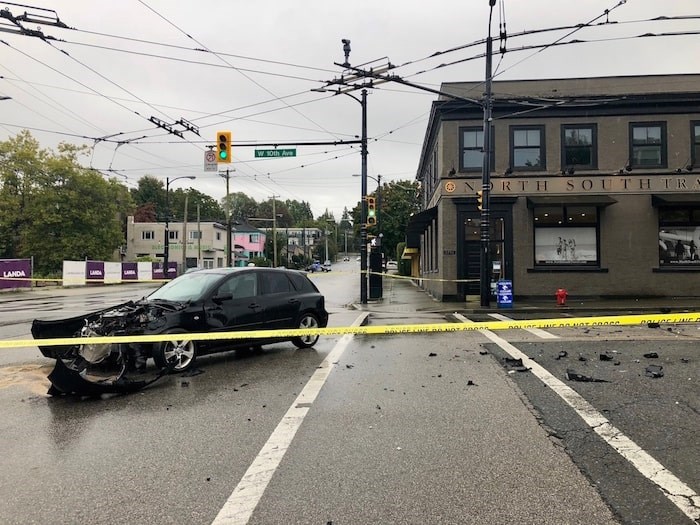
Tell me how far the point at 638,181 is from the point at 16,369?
20690 millimetres

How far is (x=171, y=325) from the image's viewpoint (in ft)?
24.4

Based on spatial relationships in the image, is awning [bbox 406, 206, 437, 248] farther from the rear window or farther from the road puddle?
the road puddle

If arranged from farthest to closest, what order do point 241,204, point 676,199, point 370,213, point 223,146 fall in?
point 241,204 → point 370,213 → point 676,199 → point 223,146

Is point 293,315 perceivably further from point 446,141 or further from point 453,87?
point 453,87

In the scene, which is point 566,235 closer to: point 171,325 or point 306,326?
point 306,326

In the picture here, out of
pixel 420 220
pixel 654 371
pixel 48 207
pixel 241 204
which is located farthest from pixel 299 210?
pixel 654 371

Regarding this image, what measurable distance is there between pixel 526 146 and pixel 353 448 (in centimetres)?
1852

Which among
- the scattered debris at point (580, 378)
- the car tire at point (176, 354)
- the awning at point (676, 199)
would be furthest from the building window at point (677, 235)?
the car tire at point (176, 354)

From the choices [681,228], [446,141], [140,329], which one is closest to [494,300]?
[446,141]

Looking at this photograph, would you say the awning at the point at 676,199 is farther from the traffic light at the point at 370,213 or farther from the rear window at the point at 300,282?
the rear window at the point at 300,282

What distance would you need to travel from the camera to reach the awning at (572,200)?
19.9 m

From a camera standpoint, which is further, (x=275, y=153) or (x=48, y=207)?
(x=48, y=207)

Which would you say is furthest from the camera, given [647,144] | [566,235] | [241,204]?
[241,204]

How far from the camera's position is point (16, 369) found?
800cm
